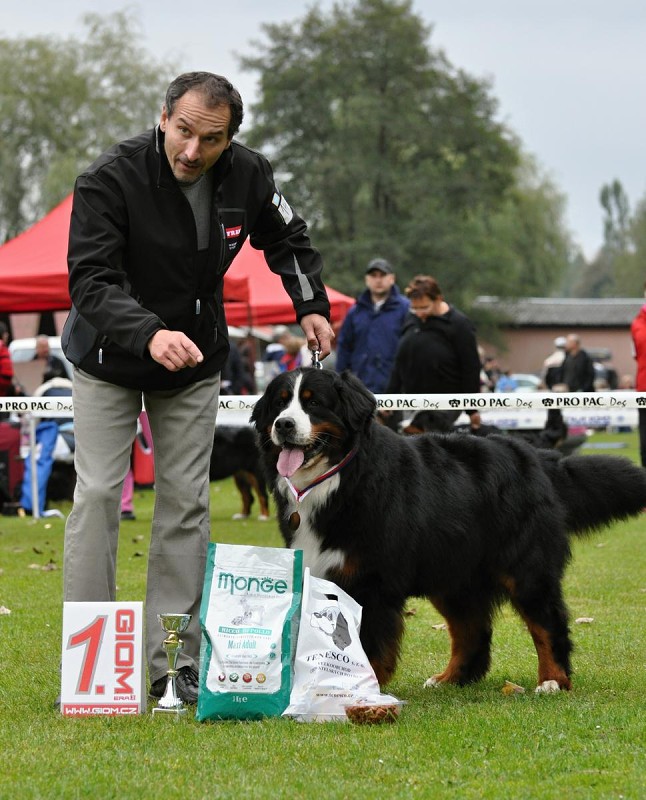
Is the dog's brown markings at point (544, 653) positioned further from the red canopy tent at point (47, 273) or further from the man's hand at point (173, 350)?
the red canopy tent at point (47, 273)

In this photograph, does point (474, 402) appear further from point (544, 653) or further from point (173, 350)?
point (173, 350)

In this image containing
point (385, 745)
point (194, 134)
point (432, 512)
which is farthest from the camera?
point (432, 512)

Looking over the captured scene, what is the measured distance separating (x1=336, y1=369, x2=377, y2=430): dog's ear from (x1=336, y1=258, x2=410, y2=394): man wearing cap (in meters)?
5.52

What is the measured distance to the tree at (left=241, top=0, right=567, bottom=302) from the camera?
42.0m

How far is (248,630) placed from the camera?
12.4 ft

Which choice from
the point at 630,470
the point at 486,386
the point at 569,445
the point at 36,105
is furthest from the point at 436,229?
the point at 630,470

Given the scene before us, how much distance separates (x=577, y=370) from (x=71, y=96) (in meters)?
23.0

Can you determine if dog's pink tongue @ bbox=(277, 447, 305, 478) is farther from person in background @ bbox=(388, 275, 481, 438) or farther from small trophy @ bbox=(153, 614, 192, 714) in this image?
person in background @ bbox=(388, 275, 481, 438)

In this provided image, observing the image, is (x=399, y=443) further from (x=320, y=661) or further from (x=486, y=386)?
(x=486, y=386)

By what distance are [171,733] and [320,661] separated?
543 millimetres

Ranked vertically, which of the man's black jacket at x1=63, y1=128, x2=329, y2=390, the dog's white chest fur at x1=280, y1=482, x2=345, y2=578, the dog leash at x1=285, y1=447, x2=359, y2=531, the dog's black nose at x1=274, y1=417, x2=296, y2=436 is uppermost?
the man's black jacket at x1=63, y1=128, x2=329, y2=390

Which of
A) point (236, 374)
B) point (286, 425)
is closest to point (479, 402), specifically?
point (286, 425)

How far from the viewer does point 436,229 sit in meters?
41.8

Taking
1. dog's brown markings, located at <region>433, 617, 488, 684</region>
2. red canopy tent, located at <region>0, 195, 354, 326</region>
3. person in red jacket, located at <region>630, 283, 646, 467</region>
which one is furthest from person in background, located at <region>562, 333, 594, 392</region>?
dog's brown markings, located at <region>433, 617, 488, 684</region>
